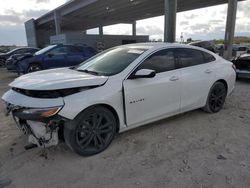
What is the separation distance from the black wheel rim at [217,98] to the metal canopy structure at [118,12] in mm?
8383

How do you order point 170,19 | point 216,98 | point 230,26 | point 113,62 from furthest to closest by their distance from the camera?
1. point 230,26
2. point 170,19
3. point 216,98
4. point 113,62

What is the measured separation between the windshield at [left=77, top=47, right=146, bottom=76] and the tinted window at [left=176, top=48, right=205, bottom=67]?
795mm

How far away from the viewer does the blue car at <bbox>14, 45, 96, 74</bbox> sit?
909 cm

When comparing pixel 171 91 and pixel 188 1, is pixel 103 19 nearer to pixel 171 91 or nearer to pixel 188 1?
pixel 188 1

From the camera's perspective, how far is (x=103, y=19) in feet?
109

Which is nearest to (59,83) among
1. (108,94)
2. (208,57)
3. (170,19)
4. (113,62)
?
(108,94)

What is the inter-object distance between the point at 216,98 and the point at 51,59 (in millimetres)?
7443

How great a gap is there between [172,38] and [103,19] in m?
23.6

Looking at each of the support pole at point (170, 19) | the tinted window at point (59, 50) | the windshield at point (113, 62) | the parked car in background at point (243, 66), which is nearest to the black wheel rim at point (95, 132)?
the windshield at point (113, 62)

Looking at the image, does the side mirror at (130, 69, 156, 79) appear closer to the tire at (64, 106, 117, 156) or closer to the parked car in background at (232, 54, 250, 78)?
the tire at (64, 106, 117, 156)

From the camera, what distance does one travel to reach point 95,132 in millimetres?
2902

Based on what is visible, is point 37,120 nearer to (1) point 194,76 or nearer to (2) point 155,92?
(2) point 155,92

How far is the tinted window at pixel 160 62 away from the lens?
3315 mm

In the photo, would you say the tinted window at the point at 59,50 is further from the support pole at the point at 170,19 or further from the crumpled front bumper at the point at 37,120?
the crumpled front bumper at the point at 37,120
